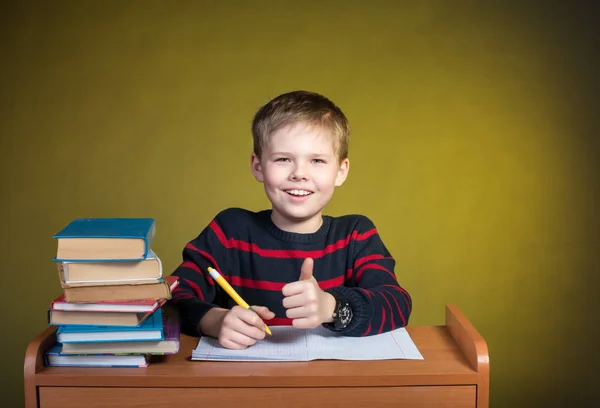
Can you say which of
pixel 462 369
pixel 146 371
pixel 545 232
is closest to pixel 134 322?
pixel 146 371

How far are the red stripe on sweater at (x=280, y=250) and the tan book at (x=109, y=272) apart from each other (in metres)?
0.50

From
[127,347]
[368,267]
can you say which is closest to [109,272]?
[127,347]

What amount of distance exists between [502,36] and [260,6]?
0.96 m

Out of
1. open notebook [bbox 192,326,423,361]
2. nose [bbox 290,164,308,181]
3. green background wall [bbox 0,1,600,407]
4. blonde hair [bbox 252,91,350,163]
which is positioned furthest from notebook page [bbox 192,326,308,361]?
A: green background wall [bbox 0,1,600,407]

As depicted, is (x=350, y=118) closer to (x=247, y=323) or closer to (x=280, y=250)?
(x=280, y=250)

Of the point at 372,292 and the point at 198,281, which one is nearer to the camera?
the point at 372,292

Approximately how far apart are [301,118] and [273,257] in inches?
13.4

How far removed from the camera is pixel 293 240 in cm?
171

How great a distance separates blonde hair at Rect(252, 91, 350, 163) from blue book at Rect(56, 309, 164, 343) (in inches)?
22.4

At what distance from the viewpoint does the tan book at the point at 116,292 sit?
123 cm

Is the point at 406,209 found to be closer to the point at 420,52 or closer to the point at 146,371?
the point at 420,52

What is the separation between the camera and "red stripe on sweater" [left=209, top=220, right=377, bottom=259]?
1713 mm

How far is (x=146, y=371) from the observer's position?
127 centimetres

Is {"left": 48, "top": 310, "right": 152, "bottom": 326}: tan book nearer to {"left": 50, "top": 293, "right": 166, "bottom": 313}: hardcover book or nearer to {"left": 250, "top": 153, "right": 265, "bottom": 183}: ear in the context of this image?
{"left": 50, "top": 293, "right": 166, "bottom": 313}: hardcover book
